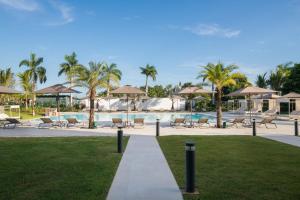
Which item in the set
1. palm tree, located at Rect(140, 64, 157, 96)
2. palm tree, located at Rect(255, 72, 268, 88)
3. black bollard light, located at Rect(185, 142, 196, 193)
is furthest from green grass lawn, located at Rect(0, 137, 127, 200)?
palm tree, located at Rect(255, 72, 268, 88)

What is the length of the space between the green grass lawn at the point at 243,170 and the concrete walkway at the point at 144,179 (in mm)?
254

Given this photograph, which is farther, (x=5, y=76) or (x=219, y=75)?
(x=5, y=76)

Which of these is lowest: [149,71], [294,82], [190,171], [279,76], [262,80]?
[190,171]

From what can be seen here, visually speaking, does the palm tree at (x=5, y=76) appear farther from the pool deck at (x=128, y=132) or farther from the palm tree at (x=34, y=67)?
the pool deck at (x=128, y=132)

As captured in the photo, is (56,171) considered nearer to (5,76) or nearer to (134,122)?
(134,122)

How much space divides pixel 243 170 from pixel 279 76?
157 feet

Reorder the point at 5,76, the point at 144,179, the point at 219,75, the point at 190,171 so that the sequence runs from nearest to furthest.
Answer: the point at 190,171, the point at 144,179, the point at 219,75, the point at 5,76

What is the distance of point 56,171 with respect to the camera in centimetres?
636

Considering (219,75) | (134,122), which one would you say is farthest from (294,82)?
(134,122)

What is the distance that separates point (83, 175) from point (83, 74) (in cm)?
1142

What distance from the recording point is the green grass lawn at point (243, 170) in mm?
4891

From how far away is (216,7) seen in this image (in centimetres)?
1802

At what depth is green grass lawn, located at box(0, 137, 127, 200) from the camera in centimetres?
486

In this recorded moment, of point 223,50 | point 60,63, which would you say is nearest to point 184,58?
point 223,50
